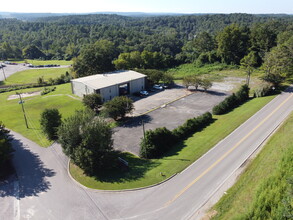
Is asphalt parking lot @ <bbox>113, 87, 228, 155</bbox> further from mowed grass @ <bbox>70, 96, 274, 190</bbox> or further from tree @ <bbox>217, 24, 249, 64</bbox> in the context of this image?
tree @ <bbox>217, 24, 249, 64</bbox>

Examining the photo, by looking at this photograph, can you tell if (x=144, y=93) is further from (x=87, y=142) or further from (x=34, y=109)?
(x=87, y=142)

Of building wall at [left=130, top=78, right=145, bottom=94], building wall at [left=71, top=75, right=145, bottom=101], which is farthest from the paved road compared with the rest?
building wall at [left=130, top=78, right=145, bottom=94]

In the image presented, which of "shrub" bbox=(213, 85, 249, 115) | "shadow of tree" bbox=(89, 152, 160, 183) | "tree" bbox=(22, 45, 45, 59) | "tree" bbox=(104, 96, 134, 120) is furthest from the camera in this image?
→ "tree" bbox=(22, 45, 45, 59)

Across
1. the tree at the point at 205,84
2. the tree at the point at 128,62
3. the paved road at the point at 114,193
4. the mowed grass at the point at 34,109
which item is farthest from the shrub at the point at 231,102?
the tree at the point at 128,62

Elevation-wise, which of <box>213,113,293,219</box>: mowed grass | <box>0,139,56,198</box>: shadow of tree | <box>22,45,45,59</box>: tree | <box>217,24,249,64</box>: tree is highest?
<box>217,24,249,64</box>: tree

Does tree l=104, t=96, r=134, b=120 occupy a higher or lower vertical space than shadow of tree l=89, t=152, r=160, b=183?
higher

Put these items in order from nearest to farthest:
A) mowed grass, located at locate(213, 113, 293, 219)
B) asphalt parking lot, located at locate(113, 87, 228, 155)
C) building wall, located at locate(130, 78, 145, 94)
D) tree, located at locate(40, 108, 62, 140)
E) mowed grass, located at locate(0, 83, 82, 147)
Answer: mowed grass, located at locate(213, 113, 293, 219) → tree, located at locate(40, 108, 62, 140) → asphalt parking lot, located at locate(113, 87, 228, 155) → mowed grass, located at locate(0, 83, 82, 147) → building wall, located at locate(130, 78, 145, 94)

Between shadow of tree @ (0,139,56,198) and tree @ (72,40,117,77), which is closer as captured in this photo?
shadow of tree @ (0,139,56,198)
